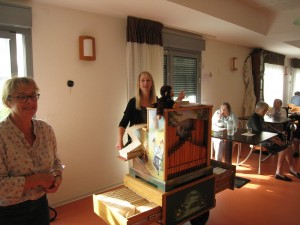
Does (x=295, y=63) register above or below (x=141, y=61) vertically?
above

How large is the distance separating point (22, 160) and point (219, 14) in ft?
9.53

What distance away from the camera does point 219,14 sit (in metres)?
3.19

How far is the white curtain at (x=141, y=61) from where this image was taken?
311cm

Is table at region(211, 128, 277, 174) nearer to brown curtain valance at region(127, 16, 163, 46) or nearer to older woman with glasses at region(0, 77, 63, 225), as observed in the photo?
brown curtain valance at region(127, 16, 163, 46)

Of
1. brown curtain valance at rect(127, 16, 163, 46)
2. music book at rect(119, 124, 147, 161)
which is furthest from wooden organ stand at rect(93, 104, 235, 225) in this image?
brown curtain valance at rect(127, 16, 163, 46)


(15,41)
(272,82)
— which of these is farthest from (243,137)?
(272,82)

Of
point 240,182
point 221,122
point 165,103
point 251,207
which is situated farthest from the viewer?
point 221,122

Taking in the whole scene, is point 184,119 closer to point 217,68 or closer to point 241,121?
point 217,68

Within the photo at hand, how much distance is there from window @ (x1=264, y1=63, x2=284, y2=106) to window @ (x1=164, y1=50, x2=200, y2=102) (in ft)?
9.97

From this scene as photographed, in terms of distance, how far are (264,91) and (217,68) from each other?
2435 millimetres

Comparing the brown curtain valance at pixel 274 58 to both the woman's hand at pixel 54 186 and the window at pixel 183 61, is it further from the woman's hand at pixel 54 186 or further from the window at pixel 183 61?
the woman's hand at pixel 54 186

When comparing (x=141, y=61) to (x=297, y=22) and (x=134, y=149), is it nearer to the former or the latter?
(x=134, y=149)

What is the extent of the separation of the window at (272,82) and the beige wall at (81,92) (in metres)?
4.79

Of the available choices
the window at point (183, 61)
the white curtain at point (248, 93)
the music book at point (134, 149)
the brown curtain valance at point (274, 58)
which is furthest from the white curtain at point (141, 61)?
the brown curtain valance at point (274, 58)
